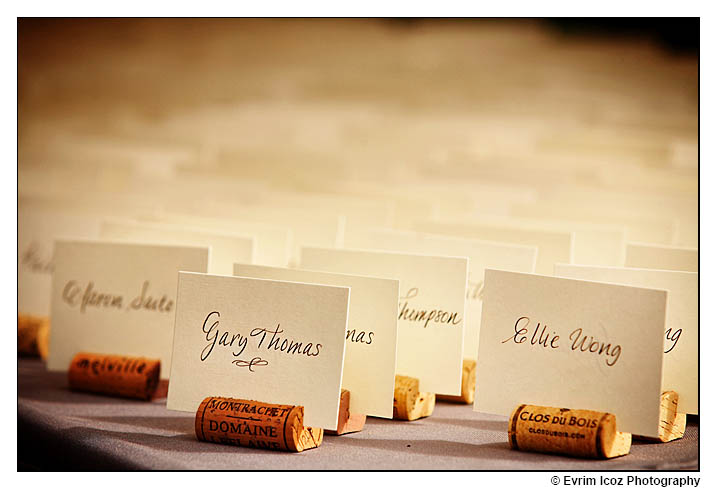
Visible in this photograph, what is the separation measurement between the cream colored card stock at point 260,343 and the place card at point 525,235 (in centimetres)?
68

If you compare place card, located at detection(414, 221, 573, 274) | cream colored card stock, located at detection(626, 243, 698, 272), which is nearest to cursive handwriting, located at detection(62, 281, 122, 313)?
place card, located at detection(414, 221, 573, 274)

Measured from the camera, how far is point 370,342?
1.53m

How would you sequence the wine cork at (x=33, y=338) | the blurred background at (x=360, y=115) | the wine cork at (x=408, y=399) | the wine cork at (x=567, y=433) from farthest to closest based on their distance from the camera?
1. the blurred background at (x=360, y=115)
2. the wine cork at (x=33, y=338)
3. the wine cork at (x=408, y=399)
4. the wine cork at (x=567, y=433)

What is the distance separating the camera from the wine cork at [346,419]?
4.99 ft

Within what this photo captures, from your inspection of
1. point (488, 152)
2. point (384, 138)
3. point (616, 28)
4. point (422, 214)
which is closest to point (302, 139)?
point (384, 138)

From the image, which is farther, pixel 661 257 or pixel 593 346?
pixel 661 257

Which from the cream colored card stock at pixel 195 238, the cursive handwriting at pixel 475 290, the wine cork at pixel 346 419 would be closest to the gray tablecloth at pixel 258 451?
the wine cork at pixel 346 419

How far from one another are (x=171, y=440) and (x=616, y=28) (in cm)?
433

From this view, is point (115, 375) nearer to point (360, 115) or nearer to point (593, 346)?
point (593, 346)

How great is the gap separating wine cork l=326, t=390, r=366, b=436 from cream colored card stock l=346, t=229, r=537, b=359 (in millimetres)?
375

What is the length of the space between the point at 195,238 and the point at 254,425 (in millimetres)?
698

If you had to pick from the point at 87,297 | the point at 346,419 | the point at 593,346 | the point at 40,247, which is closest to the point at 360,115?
the point at 40,247

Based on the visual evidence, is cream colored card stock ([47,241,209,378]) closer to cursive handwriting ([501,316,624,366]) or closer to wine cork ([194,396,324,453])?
wine cork ([194,396,324,453])

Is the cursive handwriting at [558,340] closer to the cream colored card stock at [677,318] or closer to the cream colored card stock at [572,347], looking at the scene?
the cream colored card stock at [572,347]
